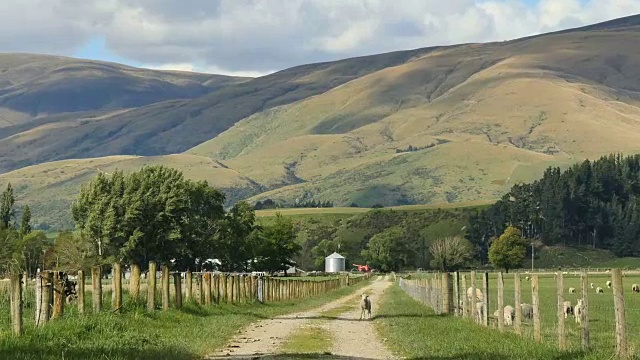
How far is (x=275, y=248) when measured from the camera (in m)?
179

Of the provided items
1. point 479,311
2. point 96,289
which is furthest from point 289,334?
point 479,311

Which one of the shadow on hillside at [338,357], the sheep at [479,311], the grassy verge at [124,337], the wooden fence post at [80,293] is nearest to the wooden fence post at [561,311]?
the shadow on hillside at [338,357]

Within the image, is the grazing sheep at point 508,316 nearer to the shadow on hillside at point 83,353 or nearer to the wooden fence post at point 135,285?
the wooden fence post at point 135,285

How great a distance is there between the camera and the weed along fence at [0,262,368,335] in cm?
2431

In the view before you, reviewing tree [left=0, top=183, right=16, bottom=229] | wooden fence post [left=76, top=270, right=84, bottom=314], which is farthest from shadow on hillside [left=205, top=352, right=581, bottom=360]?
tree [left=0, top=183, right=16, bottom=229]

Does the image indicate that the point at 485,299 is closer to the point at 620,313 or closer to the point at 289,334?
the point at 289,334

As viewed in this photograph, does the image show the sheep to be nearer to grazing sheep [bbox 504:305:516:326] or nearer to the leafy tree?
grazing sheep [bbox 504:305:516:326]

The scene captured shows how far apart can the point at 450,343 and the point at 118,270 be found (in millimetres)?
9611

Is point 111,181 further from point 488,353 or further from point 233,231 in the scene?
point 488,353

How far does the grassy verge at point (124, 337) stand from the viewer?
20.0 meters

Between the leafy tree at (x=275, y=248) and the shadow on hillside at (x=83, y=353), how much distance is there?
15173 cm

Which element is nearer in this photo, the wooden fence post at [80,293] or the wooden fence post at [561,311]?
the wooden fence post at [561,311]

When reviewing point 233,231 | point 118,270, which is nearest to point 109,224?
point 233,231

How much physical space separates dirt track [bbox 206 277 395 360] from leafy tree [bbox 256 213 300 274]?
446 ft
